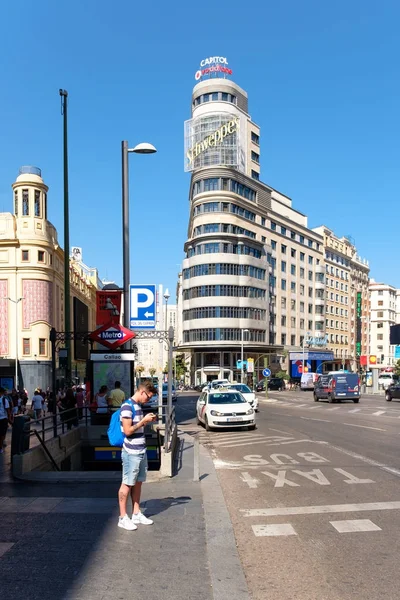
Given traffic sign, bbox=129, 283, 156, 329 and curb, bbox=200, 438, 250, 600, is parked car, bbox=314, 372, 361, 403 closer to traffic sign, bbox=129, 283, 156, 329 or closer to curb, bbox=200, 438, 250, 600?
traffic sign, bbox=129, 283, 156, 329

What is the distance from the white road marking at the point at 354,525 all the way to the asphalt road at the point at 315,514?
1cm

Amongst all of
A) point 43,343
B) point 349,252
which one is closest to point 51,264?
point 43,343

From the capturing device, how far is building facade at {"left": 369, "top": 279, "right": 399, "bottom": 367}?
146500 millimetres

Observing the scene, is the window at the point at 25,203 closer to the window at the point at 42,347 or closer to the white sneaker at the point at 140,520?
the window at the point at 42,347

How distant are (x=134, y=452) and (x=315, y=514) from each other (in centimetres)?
267

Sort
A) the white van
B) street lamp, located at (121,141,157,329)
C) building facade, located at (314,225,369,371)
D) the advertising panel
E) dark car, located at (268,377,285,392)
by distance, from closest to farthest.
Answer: street lamp, located at (121,141,157,329) < the white van < dark car, located at (268,377,285,392) < the advertising panel < building facade, located at (314,225,369,371)

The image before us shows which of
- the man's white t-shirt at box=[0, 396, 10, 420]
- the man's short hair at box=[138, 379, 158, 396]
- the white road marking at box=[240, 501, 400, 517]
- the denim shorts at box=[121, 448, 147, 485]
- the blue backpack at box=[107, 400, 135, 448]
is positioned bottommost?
the white road marking at box=[240, 501, 400, 517]

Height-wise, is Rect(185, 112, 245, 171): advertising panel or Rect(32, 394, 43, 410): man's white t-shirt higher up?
Rect(185, 112, 245, 171): advertising panel

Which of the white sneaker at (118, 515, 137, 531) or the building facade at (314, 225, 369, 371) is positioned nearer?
the white sneaker at (118, 515, 137, 531)

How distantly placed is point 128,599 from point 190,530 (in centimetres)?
222

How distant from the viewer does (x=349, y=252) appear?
388 feet

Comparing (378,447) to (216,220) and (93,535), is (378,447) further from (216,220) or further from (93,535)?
(216,220)

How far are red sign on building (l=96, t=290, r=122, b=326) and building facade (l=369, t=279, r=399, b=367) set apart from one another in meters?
134

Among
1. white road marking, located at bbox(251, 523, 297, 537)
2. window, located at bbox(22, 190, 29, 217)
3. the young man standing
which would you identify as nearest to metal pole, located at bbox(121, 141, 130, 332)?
the young man standing
